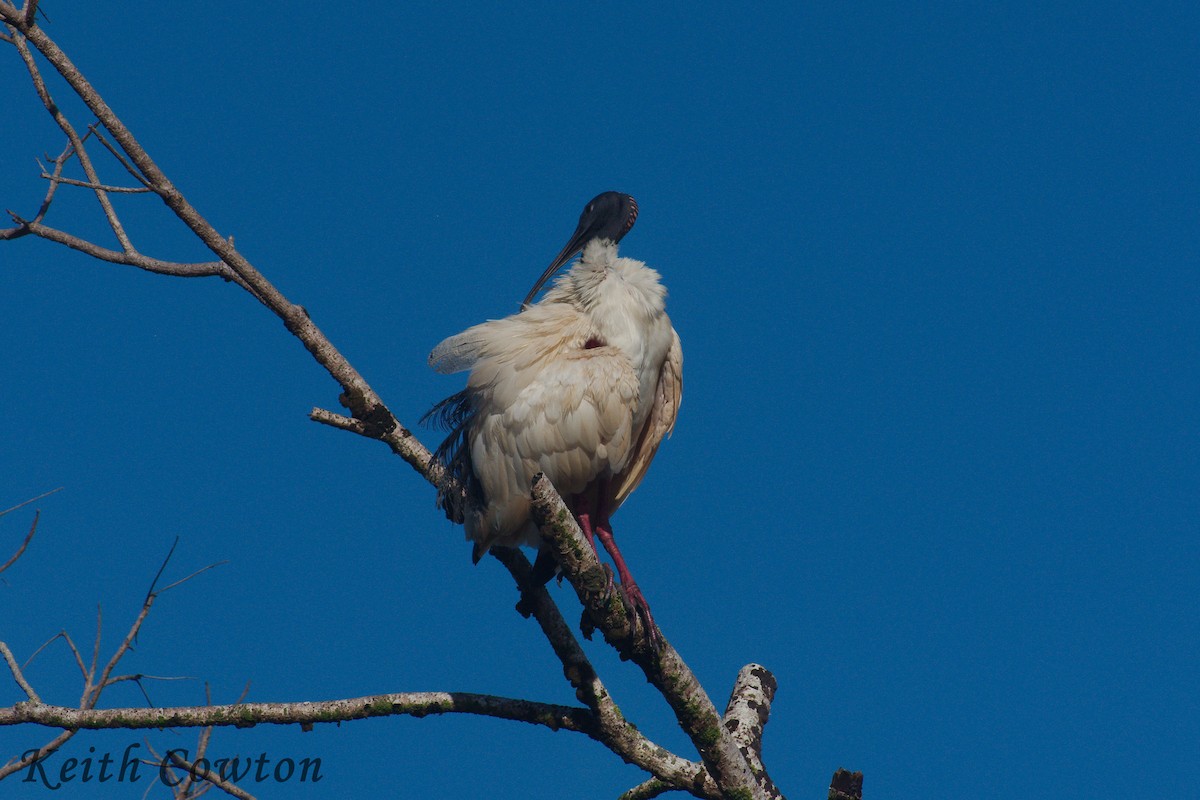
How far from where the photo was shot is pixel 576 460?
610 cm

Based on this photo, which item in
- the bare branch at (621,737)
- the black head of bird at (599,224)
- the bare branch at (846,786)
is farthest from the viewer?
the black head of bird at (599,224)

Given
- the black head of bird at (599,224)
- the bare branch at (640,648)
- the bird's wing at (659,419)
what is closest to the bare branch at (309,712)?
the bare branch at (640,648)

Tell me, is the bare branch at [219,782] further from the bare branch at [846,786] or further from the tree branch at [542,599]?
the bare branch at [846,786]

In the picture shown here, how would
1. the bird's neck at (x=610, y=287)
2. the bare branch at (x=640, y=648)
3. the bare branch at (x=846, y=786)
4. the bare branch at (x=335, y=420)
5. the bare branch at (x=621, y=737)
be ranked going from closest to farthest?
the bare branch at (x=846, y=786)
the bare branch at (x=640, y=648)
the bare branch at (x=621, y=737)
the bare branch at (x=335, y=420)
the bird's neck at (x=610, y=287)

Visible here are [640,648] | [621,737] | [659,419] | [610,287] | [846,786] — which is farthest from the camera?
[659,419]

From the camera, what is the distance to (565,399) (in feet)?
19.7

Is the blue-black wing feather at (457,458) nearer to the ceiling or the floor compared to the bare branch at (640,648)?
nearer to the ceiling

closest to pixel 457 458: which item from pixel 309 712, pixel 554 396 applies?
pixel 554 396

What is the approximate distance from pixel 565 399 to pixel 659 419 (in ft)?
3.21

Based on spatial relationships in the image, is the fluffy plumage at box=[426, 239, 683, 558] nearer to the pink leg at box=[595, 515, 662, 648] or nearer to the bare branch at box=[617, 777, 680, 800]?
the pink leg at box=[595, 515, 662, 648]

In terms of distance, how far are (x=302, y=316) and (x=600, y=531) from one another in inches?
74.2

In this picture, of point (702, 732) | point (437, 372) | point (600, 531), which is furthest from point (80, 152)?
point (702, 732)

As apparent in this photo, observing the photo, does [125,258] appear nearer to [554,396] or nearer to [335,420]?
[335,420]

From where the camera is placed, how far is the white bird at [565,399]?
6043mm
